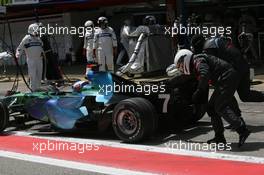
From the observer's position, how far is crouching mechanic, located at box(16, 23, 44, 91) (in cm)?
1428

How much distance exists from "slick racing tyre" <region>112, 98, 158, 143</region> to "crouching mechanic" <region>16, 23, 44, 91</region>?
18.2ft

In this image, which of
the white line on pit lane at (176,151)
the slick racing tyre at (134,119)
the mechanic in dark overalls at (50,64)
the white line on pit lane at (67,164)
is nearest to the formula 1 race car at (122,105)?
the slick racing tyre at (134,119)

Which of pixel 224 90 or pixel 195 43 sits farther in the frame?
pixel 195 43

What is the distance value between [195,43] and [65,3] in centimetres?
1669

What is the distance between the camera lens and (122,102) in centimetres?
896

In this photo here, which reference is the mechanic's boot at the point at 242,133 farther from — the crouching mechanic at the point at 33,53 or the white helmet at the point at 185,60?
the crouching mechanic at the point at 33,53

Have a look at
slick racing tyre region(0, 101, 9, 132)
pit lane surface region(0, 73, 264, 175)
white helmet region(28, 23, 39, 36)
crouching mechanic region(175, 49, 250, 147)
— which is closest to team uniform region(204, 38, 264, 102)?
crouching mechanic region(175, 49, 250, 147)

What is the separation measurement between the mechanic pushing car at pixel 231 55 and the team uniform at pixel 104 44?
7.92m

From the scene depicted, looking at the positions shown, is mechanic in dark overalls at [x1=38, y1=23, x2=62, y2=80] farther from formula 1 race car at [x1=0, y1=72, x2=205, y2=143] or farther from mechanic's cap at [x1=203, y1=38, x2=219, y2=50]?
mechanic's cap at [x1=203, y1=38, x2=219, y2=50]

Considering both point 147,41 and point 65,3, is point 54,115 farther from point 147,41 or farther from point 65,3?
point 65,3

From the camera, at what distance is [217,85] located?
847 centimetres

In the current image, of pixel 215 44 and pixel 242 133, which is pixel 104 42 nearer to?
pixel 215 44

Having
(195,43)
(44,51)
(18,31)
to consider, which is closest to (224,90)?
(195,43)

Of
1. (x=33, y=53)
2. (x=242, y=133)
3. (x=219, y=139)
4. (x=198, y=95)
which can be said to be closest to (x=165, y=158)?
(x=219, y=139)
